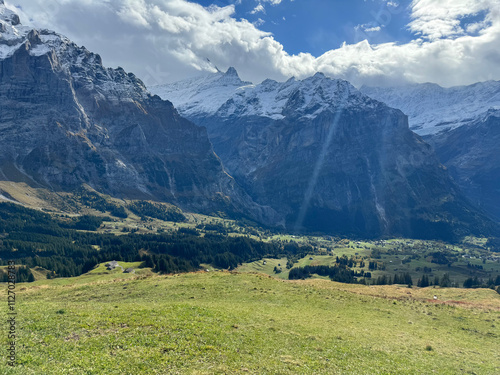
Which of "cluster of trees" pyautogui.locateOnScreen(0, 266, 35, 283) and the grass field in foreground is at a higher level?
the grass field in foreground

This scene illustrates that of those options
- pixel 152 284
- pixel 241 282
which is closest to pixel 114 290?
pixel 152 284

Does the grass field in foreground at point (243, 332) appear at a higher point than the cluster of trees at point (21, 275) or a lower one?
higher

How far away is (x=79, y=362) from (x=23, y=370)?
3.47 metres

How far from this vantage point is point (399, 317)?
52.3 meters

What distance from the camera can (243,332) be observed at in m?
35.1

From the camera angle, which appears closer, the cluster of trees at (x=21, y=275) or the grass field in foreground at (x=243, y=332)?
the grass field in foreground at (x=243, y=332)

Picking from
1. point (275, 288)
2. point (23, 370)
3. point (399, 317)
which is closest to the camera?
point (23, 370)

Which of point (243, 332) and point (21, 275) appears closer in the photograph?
point (243, 332)

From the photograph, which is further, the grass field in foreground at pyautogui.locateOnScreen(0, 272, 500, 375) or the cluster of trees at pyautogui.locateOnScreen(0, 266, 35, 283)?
the cluster of trees at pyautogui.locateOnScreen(0, 266, 35, 283)

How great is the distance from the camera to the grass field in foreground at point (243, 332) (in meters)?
25.8

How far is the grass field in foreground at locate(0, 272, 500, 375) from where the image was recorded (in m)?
25.8

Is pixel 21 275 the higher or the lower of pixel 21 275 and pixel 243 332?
the lower

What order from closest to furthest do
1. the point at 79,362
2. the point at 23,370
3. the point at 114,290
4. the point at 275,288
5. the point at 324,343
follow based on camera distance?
the point at 23,370
the point at 79,362
the point at 324,343
the point at 114,290
the point at 275,288

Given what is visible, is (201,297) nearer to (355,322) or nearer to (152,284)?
(152,284)
